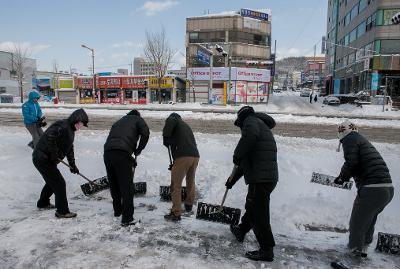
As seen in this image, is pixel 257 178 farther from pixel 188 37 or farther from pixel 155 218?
pixel 188 37

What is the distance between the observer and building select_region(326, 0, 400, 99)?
3409 cm

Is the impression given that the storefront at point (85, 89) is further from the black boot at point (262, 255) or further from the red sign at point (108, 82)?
the black boot at point (262, 255)

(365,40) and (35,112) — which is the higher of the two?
(365,40)

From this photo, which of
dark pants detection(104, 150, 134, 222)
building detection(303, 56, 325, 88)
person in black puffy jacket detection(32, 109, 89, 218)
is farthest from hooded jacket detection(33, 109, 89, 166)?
building detection(303, 56, 325, 88)

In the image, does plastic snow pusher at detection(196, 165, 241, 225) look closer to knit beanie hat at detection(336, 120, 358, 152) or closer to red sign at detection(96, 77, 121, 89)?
knit beanie hat at detection(336, 120, 358, 152)

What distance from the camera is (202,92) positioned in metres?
40.8

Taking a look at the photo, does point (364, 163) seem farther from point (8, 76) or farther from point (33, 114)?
point (8, 76)

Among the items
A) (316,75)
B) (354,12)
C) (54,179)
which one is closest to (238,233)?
(54,179)

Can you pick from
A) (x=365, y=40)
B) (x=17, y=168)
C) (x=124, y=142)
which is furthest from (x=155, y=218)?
(x=365, y=40)

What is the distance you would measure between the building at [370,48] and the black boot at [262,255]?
2869 centimetres

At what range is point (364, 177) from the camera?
3.89m

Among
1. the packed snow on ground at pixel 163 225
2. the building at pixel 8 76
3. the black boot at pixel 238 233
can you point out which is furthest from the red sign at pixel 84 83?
the black boot at pixel 238 233

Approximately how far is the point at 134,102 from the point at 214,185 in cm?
3475

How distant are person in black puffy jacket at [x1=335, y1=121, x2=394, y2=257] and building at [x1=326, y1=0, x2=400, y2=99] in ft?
91.5
